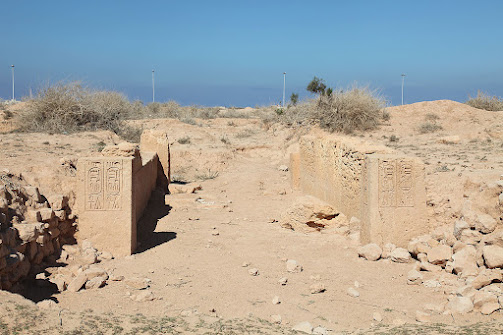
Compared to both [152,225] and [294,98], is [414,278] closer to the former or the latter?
[152,225]

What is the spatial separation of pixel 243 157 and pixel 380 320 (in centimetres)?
1338

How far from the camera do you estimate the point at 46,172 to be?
7742 millimetres

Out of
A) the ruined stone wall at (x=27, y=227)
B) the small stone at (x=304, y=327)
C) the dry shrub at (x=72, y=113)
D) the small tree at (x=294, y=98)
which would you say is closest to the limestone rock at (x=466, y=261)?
the small stone at (x=304, y=327)

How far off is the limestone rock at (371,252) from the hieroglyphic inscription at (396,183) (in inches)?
24.6

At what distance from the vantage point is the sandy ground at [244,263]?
4.80 meters

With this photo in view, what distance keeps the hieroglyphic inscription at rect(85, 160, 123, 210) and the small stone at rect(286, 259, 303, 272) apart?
2.48 meters

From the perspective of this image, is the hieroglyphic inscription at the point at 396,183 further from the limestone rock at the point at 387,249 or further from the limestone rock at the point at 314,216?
the limestone rock at the point at 314,216

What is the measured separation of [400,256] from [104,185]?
423 centimetres

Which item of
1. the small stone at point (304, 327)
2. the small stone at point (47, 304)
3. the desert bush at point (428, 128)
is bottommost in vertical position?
the small stone at point (304, 327)

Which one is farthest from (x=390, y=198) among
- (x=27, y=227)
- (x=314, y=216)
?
(x=27, y=227)

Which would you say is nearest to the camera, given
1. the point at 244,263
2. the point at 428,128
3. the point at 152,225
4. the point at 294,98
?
the point at 244,263

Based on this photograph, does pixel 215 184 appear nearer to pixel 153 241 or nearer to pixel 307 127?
pixel 153 241

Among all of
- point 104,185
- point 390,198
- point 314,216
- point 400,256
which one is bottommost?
point 400,256

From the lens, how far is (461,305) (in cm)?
507
